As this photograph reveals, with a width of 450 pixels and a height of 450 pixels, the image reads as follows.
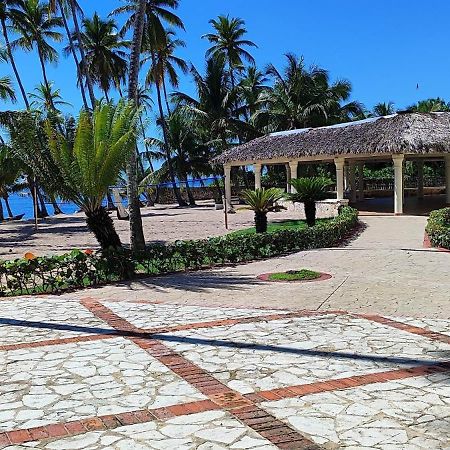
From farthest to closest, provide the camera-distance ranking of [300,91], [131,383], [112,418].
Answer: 1. [300,91]
2. [131,383]
3. [112,418]

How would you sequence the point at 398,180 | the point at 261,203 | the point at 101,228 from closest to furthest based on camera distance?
1. the point at 101,228
2. the point at 261,203
3. the point at 398,180

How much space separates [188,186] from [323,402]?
1531 inches

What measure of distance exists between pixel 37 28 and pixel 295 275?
3313 centimetres

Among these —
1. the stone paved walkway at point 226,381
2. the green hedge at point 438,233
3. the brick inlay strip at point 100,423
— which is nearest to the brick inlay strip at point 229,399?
the stone paved walkway at point 226,381

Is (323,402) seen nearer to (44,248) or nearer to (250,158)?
(44,248)

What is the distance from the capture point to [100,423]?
4348mm

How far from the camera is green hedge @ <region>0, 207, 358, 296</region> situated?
10859 mm

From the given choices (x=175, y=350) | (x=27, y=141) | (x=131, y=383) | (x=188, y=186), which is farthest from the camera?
(x=188, y=186)

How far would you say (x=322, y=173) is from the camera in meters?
41.5

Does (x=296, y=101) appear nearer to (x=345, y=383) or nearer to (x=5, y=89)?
(x=5, y=89)

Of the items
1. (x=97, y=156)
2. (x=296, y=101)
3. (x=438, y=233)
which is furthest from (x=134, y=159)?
(x=296, y=101)

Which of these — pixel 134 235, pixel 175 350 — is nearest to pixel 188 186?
pixel 134 235

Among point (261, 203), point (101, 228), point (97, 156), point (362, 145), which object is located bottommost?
point (101, 228)

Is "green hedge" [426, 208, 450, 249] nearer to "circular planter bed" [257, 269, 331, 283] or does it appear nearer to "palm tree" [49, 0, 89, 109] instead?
"circular planter bed" [257, 269, 331, 283]
